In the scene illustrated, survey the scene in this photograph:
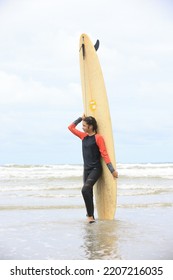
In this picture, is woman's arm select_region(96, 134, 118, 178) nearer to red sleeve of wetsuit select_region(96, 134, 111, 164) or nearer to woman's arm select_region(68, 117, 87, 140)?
red sleeve of wetsuit select_region(96, 134, 111, 164)

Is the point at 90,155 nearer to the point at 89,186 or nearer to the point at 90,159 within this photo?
the point at 90,159

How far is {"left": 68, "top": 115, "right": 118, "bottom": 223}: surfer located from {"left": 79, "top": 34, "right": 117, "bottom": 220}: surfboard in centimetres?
14

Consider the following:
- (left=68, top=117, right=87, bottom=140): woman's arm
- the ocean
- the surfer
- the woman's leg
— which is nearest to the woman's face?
the surfer

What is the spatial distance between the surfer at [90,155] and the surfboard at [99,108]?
14 cm

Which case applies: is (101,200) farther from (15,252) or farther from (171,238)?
(15,252)

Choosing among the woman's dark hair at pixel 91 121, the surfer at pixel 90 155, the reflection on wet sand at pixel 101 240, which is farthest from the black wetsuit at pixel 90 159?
the reflection on wet sand at pixel 101 240

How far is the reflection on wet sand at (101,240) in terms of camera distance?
3773mm

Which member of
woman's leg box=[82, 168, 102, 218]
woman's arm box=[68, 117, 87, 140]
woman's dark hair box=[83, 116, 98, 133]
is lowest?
woman's leg box=[82, 168, 102, 218]

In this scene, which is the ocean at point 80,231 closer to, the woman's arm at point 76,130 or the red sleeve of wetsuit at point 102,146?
the red sleeve of wetsuit at point 102,146

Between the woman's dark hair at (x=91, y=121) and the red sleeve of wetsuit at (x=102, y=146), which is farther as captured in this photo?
the woman's dark hair at (x=91, y=121)

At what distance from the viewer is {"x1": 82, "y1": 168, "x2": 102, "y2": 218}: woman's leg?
17.4 ft

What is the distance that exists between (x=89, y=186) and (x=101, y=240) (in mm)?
1069

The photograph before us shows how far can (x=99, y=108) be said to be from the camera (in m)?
5.70

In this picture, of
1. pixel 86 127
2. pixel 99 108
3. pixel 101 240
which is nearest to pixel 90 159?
pixel 86 127
